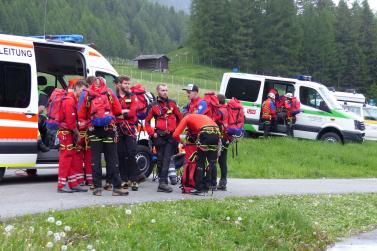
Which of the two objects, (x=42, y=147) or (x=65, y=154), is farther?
(x=42, y=147)

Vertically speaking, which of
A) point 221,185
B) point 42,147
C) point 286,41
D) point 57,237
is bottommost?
point 221,185

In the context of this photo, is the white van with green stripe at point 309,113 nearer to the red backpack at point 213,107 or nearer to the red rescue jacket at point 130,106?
the red backpack at point 213,107

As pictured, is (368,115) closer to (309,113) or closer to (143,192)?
(309,113)

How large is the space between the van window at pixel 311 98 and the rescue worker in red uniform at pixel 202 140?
11410 mm

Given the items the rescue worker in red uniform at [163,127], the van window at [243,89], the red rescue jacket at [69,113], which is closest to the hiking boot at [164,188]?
the rescue worker in red uniform at [163,127]

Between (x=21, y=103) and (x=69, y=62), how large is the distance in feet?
8.62

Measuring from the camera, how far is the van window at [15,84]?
10.3 metres

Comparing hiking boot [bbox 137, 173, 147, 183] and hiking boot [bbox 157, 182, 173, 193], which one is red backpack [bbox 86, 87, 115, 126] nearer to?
hiking boot [bbox 157, 182, 173, 193]

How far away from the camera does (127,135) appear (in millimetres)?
10312

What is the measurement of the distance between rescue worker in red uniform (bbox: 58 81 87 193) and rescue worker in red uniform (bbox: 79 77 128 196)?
0.28 m

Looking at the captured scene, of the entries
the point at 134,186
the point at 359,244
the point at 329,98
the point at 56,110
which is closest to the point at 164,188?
the point at 134,186

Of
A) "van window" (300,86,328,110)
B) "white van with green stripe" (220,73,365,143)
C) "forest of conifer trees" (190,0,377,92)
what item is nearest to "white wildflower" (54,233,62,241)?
"white van with green stripe" (220,73,365,143)

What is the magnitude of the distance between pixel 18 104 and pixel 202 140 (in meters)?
3.34

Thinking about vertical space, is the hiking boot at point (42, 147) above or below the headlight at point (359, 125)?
above
